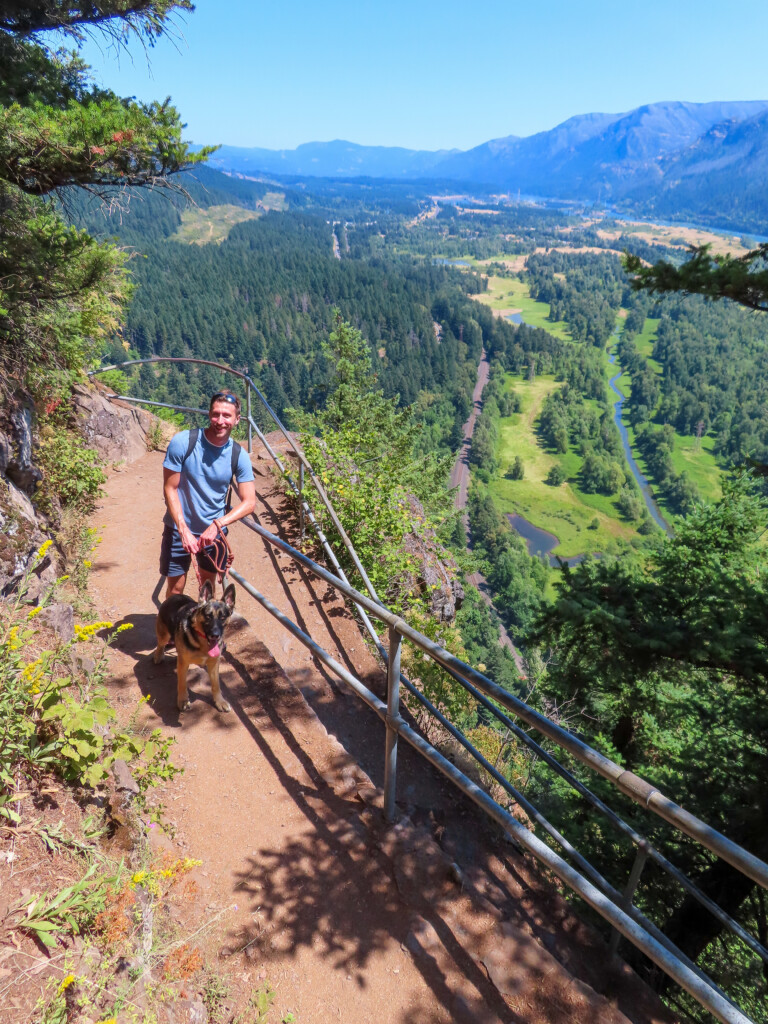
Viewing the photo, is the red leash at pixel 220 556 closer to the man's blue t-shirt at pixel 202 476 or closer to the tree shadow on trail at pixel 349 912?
the man's blue t-shirt at pixel 202 476

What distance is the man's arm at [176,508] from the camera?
152 inches

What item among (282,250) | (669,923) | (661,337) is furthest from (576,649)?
(282,250)

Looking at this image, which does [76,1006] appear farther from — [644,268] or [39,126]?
[644,268]

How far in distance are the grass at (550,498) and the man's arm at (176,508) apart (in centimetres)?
8468

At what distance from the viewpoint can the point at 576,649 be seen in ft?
23.2

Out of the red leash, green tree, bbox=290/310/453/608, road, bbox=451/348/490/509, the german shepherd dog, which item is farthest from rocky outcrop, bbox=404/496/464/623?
road, bbox=451/348/490/509

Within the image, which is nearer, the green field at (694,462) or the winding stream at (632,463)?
the winding stream at (632,463)

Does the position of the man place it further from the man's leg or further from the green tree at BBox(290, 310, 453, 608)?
the green tree at BBox(290, 310, 453, 608)

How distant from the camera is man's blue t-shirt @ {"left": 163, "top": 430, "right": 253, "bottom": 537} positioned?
387 centimetres

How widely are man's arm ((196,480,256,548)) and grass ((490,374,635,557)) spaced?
3324 inches

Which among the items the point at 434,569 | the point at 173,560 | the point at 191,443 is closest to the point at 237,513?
the point at 191,443

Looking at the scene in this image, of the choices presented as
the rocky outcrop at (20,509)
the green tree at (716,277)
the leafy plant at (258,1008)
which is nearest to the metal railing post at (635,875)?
the leafy plant at (258,1008)

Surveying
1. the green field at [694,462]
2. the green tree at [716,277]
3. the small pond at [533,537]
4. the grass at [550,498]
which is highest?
the green tree at [716,277]

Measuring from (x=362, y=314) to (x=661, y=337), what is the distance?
3542 inches
